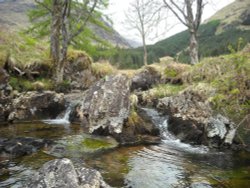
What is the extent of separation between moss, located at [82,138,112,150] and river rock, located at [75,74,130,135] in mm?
940

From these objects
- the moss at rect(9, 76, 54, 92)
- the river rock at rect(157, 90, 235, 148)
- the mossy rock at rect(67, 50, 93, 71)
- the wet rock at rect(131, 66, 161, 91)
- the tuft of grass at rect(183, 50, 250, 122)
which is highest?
the mossy rock at rect(67, 50, 93, 71)

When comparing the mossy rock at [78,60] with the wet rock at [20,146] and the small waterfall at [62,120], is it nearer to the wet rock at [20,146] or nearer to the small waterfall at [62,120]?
the small waterfall at [62,120]

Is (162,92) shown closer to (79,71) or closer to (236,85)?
(79,71)

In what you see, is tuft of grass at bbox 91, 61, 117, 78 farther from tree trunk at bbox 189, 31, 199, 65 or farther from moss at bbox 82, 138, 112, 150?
moss at bbox 82, 138, 112, 150

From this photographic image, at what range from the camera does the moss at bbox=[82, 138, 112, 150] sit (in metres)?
9.85


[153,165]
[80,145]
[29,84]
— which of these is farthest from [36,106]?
[153,165]

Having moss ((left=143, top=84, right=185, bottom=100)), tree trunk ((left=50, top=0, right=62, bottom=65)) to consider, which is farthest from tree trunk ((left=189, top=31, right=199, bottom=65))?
tree trunk ((left=50, top=0, right=62, bottom=65))

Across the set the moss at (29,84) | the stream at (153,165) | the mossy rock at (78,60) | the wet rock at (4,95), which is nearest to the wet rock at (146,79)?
the mossy rock at (78,60)

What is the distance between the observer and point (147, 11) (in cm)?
3706

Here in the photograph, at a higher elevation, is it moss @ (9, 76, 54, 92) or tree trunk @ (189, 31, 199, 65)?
tree trunk @ (189, 31, 199, 65)

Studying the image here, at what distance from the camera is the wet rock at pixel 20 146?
28.3 feet

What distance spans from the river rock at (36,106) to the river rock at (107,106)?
271 cm

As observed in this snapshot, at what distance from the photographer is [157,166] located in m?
8.41

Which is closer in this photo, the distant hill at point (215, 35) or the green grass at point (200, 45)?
the green grass at point (200, 45)
